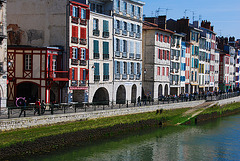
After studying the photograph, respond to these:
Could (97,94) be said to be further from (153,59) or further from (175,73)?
(175,73)

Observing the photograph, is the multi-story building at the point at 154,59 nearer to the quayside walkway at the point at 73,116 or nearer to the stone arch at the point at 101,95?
the quayside walkway at the point at 73,116

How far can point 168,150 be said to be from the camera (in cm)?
3503

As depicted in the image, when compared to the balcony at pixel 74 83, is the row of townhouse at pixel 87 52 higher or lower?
higher

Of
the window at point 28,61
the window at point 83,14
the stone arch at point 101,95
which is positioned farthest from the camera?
the stone arch at point 101,95

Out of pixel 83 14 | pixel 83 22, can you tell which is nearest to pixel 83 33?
pixel 83 22

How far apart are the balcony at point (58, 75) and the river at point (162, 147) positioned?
883cm

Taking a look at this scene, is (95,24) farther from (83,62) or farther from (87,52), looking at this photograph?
(83,62)

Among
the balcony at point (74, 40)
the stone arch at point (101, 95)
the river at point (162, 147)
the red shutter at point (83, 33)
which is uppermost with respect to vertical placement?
the red shutter at point (83, 33)

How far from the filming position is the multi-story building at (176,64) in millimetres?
67750

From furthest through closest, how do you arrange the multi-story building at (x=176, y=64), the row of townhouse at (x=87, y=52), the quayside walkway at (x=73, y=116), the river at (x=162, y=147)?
1. the multi-story building at (x=176, y=64)
2. the row of townhouse at (x=87, y=52)
3. the river at (x=162, y=147)
4. the quayside walkway at (x=73, y=116)

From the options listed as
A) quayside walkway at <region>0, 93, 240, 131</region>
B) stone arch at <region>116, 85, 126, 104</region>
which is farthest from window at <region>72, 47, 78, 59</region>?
stone arch at <region>116, 85, 126, 104</region>

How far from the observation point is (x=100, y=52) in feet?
159

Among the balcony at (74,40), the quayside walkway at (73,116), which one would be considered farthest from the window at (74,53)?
the quayside walkway at (73,116)

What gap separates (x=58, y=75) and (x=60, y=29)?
17.1ft
